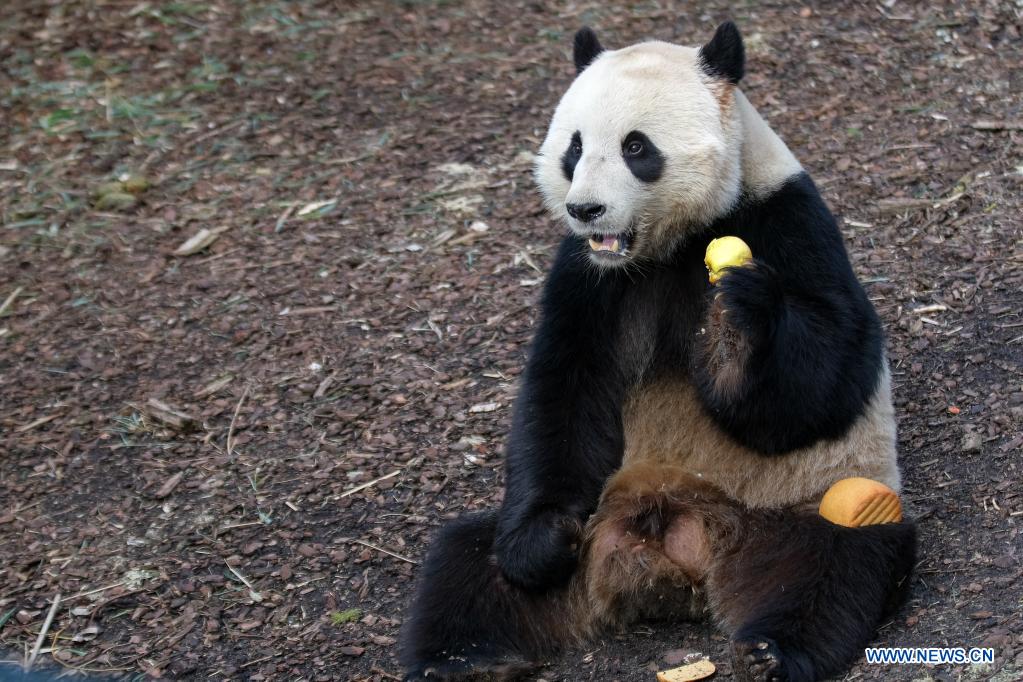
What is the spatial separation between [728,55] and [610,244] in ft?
2.76

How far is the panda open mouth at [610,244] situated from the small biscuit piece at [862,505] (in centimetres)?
116

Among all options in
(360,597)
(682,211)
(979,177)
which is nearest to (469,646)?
(360,597)

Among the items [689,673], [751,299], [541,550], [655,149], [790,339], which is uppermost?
[655,149]

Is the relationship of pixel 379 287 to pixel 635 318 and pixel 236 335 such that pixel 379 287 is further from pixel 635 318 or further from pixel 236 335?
pixel 635 318

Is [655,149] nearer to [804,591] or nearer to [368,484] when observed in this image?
[804,591]

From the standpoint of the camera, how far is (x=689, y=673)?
4.12 metres

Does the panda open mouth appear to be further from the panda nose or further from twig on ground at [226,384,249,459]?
twig on ground at [226,384,249,459]

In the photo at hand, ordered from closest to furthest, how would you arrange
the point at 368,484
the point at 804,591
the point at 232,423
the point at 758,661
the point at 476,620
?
the point at 758,661 < the point at 804,591 < the point at 476,620 < the point at 368,484 < the point at 232,423

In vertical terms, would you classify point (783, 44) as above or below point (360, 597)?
above

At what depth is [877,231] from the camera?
21.6 feet

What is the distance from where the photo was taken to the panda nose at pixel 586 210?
422 cm

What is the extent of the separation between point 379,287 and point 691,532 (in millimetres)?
3025

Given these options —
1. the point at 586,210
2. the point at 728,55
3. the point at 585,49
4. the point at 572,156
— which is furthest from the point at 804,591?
the point at 585,49

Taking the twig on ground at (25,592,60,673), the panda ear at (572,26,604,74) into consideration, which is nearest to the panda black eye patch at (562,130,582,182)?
the panda ear at (572,26,604,74)
